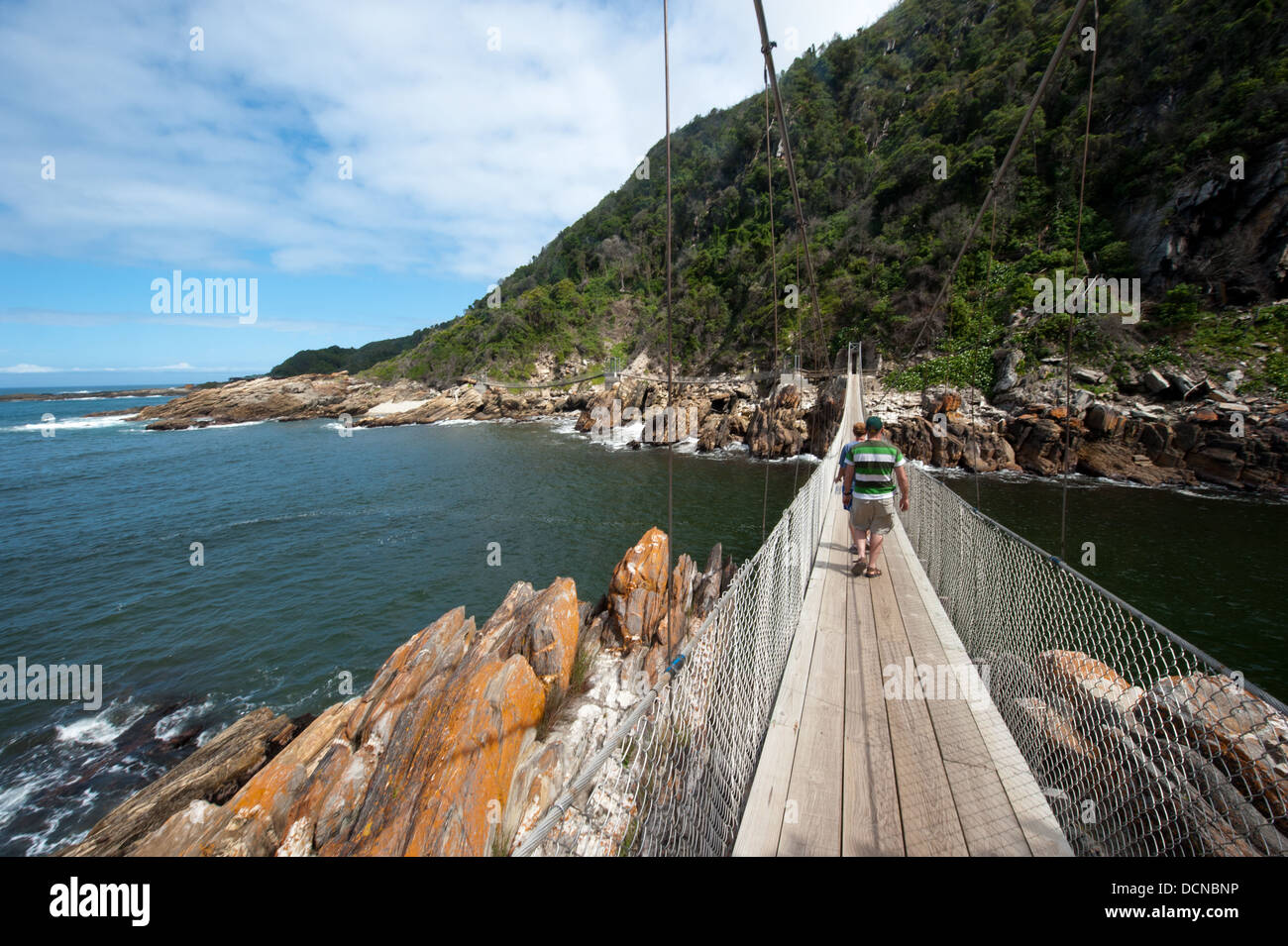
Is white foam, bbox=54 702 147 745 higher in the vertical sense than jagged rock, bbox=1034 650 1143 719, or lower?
lower

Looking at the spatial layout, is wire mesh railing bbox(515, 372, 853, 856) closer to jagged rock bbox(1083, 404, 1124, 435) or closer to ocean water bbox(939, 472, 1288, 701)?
ocean water bbox(939, 472, 1288, 701)

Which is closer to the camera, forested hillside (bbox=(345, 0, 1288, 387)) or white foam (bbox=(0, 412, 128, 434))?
forested hillside (bbox=(345, 0, 1288, 387))

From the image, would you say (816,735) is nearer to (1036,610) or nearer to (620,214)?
(1036,610)

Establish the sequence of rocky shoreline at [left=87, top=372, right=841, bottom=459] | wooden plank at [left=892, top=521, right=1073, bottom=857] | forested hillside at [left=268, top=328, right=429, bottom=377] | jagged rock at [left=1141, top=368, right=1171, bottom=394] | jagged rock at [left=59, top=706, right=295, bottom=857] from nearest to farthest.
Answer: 1. wooden plank at [left=892, top=521, right=1073, bottom=857]
2. jagged rock at [left=59, top=706, right=295, bottom=857]
3. jagged rock at [left=1141, top=368, right=1171, bottom=394]
4. rocky shoreline at [left=87, top=372, right=841, bottom=459]
5. forested hillside at [left=268, top=328, right=429, bottom=377]

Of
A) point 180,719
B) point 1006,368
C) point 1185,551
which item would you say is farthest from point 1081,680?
point 1006,368

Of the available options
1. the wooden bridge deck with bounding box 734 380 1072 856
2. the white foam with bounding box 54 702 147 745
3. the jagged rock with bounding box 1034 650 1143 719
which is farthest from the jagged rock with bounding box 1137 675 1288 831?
the white foam with bounding box 54 702 147 745

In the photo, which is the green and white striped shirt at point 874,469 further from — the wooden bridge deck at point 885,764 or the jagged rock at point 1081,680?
the jagged rock at point 1081,680

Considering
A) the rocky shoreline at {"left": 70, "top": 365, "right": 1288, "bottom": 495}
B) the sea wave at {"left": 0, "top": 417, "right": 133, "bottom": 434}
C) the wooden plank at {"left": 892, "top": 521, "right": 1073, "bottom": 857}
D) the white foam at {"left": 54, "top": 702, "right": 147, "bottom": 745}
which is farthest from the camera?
the sea wave at {"left": 0, "top": 417, "right": 133, "bottom": 434}

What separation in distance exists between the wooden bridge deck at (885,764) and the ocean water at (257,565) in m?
8.71

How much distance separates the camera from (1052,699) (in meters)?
3.40

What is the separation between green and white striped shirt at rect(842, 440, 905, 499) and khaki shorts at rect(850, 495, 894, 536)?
0.16 ft

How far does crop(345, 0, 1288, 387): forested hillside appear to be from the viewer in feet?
56.1
